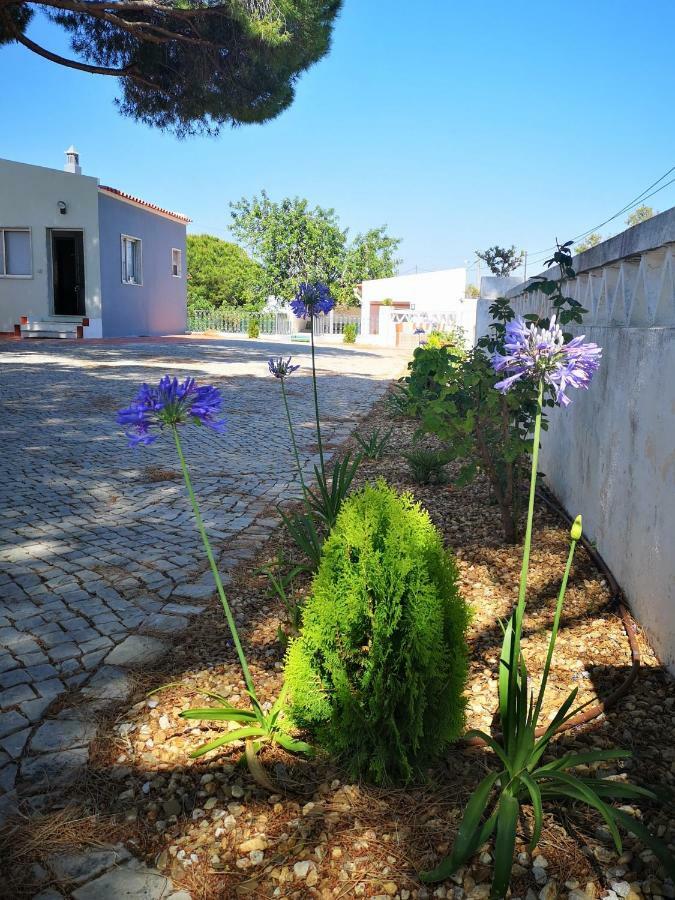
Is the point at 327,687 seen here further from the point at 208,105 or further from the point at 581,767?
the point at 208,105

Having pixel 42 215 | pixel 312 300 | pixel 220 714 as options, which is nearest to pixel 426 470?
pixel 312 300

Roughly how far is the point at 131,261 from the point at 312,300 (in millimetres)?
21483

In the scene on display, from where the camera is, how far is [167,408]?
6.43ft

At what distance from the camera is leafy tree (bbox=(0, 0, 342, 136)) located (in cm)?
1159

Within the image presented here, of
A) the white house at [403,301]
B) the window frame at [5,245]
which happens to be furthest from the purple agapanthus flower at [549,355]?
the white house at [403,301]

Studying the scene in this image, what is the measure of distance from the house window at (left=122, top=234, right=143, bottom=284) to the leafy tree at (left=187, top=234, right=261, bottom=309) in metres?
25.3

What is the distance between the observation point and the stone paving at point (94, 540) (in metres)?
2.55

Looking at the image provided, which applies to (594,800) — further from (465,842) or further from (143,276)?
(143,276)

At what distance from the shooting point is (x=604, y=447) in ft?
12.2

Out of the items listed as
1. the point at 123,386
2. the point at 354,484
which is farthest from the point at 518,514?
the point at 123,386

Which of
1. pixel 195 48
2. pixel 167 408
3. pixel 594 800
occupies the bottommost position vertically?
pixel 594 800

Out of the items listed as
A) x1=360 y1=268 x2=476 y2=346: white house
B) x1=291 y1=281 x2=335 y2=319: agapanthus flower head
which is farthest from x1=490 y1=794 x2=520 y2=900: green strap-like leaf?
x1=360 y1=268 x2=476 y2=346: white house

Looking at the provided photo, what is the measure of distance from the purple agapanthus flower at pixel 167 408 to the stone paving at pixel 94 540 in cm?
115

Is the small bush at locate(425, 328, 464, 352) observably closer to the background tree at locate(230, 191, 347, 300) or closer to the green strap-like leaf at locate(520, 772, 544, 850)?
the green strap-like leaf at locate(520, 772, 544, 850)
